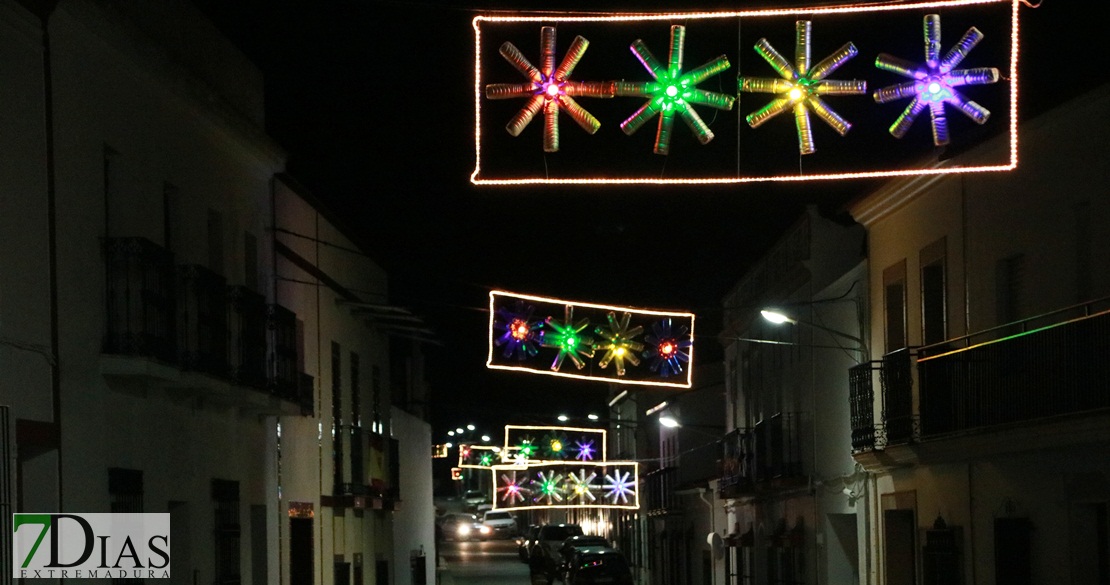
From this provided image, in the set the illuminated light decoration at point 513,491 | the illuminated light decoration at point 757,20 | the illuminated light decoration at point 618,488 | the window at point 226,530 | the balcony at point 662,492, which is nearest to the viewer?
the illuminated light decoration at point 757,20

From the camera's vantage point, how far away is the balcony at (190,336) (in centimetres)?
1269

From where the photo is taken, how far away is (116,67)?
1329 centimetres

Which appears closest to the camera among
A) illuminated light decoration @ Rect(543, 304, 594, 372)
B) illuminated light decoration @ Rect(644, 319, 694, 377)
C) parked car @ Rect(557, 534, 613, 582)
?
illuminated light decoration @ Rect(543, 304, 594, 372)

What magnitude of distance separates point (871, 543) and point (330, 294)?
8878 mm

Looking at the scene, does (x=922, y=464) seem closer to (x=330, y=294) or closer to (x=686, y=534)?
(x=330, y=294)

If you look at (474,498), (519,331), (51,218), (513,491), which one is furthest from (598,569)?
(474,498)

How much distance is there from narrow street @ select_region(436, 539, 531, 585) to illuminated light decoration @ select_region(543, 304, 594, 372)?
22.5 meters

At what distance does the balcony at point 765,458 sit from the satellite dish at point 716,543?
1.88 m

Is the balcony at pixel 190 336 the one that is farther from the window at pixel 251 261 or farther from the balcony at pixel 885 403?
the balcony at pixel 885 403

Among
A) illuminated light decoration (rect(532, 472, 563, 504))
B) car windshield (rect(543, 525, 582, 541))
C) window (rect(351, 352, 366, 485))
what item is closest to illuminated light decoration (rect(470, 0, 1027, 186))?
window (rect(351, 352, 366, 485))

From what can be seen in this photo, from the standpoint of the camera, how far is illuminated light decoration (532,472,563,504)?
1801 inches

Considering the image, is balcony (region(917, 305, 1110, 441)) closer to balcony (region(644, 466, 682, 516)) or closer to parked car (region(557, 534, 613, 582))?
parked car (region(557, 534, 613, 582))

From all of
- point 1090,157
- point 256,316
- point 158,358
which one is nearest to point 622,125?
point 158,358

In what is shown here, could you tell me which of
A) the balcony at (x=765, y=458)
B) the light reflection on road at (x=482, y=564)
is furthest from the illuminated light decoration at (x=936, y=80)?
the light reflection on road at (x=482, y=564)
